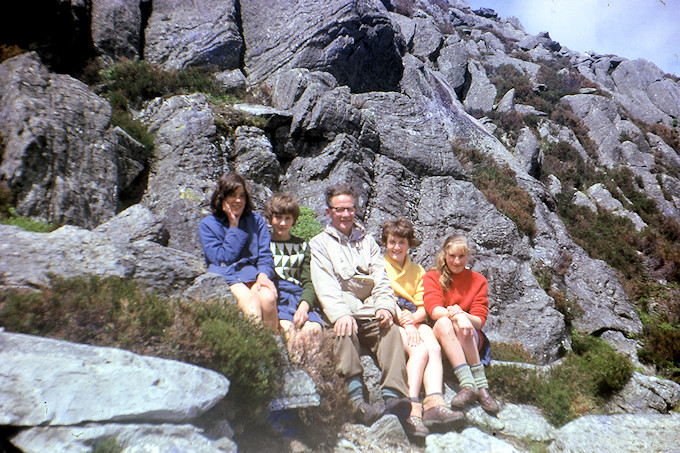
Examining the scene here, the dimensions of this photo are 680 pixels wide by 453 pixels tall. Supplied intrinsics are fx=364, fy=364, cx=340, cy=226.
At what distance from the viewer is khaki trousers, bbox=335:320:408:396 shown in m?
4.07

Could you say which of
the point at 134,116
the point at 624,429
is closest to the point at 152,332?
the point at 624,429

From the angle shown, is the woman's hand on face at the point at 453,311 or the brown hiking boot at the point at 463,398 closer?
the brown hiking boot at the point at 463,398

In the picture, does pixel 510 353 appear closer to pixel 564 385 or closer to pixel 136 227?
pixel 564 385

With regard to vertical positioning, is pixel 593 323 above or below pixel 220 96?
below

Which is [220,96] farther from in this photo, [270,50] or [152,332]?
[152,332]

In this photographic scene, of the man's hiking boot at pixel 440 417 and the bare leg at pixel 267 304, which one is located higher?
the bare leg at pixel 267 304

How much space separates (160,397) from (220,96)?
35.7ft

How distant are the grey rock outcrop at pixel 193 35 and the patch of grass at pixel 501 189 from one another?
10162 mm

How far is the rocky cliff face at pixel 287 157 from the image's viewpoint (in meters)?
6.12

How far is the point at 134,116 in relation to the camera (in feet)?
33.5

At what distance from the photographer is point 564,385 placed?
535cm

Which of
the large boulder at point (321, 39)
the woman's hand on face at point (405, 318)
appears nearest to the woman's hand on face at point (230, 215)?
the woman's hand on face at point (405, 318)

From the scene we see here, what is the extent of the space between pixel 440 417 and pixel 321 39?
14132 mm

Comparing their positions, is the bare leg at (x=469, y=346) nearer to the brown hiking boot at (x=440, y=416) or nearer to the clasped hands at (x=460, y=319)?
the clasped hands at (x=460, y=319)
